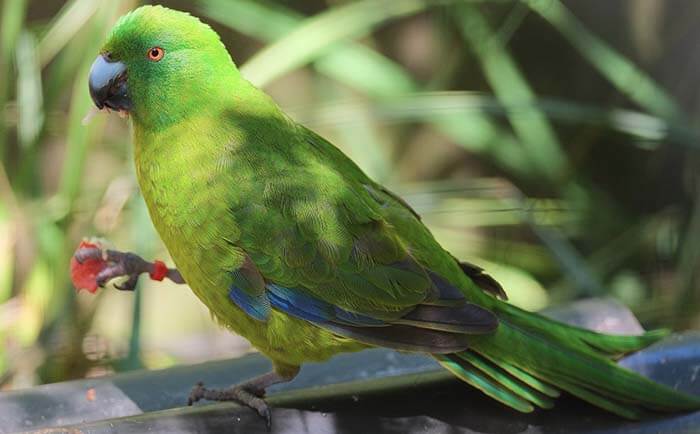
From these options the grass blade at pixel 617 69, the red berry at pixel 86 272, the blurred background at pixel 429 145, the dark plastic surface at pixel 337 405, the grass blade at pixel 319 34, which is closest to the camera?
the dark plastic surface at pixel 337 405

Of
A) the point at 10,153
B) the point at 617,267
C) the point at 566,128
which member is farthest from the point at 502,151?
the point at 10,153

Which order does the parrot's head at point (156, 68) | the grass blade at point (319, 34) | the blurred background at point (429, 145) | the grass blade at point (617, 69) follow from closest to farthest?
the parrot's head at point (156, 68) < the blurred background at point (429, 145) < the grass blade at point (319, 34) < the grass blade at point (617, 69)

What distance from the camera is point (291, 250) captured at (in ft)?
5.68

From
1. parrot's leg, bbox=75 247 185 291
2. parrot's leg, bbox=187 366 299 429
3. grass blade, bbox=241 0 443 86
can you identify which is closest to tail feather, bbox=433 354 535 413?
parrot's leg, bbox=187 366 299 429

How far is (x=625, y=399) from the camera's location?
1.76m

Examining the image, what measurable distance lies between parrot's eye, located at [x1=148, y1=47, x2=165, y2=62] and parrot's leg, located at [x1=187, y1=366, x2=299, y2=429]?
1.84ft

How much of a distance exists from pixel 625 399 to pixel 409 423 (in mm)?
358

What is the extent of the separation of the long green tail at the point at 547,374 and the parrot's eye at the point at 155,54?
68 cm

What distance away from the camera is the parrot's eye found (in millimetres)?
1812

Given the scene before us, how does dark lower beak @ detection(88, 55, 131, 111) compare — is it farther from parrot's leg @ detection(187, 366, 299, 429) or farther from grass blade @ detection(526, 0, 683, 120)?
grass blade @ detection(526, 0, 683, 120)

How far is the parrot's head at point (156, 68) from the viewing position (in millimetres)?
1807

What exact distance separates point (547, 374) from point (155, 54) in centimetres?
84

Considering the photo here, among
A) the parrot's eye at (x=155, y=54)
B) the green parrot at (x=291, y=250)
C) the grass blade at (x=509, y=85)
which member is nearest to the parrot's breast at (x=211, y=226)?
the green parrot at (x=291, y=250)

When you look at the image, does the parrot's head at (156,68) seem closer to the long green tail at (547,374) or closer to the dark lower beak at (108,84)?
the dark lower beak at (108,84)
